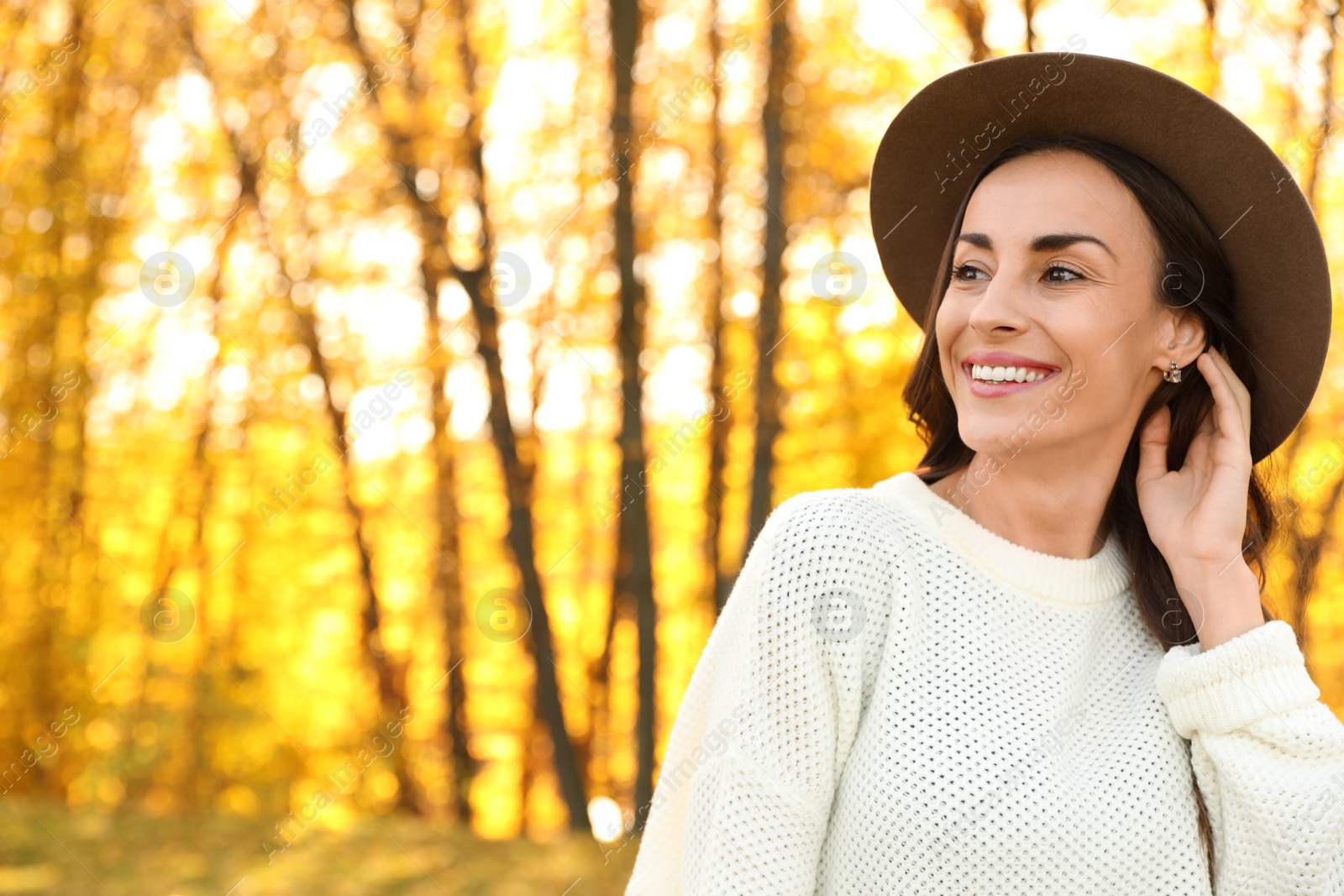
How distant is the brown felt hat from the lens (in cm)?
171

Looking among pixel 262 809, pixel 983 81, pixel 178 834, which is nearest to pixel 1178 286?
pixel 983 81

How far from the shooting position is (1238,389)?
1918 mm

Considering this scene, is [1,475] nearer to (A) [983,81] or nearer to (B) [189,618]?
(B) [189,618]

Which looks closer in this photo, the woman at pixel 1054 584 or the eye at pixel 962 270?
the woman at pixel 1054 584

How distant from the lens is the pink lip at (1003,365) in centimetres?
167

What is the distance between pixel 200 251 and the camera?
8.07 m

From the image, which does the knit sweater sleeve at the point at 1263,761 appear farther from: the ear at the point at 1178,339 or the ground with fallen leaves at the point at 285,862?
the ground with fallen leaves at the point at 285,862

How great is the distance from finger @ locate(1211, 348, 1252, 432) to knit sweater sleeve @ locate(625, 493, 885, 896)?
83 centimetres

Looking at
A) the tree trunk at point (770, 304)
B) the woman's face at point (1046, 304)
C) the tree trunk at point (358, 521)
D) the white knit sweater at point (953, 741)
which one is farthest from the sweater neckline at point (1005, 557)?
the tree trunk at point (358, 521)

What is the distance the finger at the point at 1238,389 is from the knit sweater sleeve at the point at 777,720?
83cm

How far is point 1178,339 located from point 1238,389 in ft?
0.57

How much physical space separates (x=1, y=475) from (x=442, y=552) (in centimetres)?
326

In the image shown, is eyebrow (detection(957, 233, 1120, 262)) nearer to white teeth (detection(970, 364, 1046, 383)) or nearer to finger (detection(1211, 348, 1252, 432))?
white teeth (detection(970, 364, 1046, 383))

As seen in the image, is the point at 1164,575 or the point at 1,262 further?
the point at 1,262
